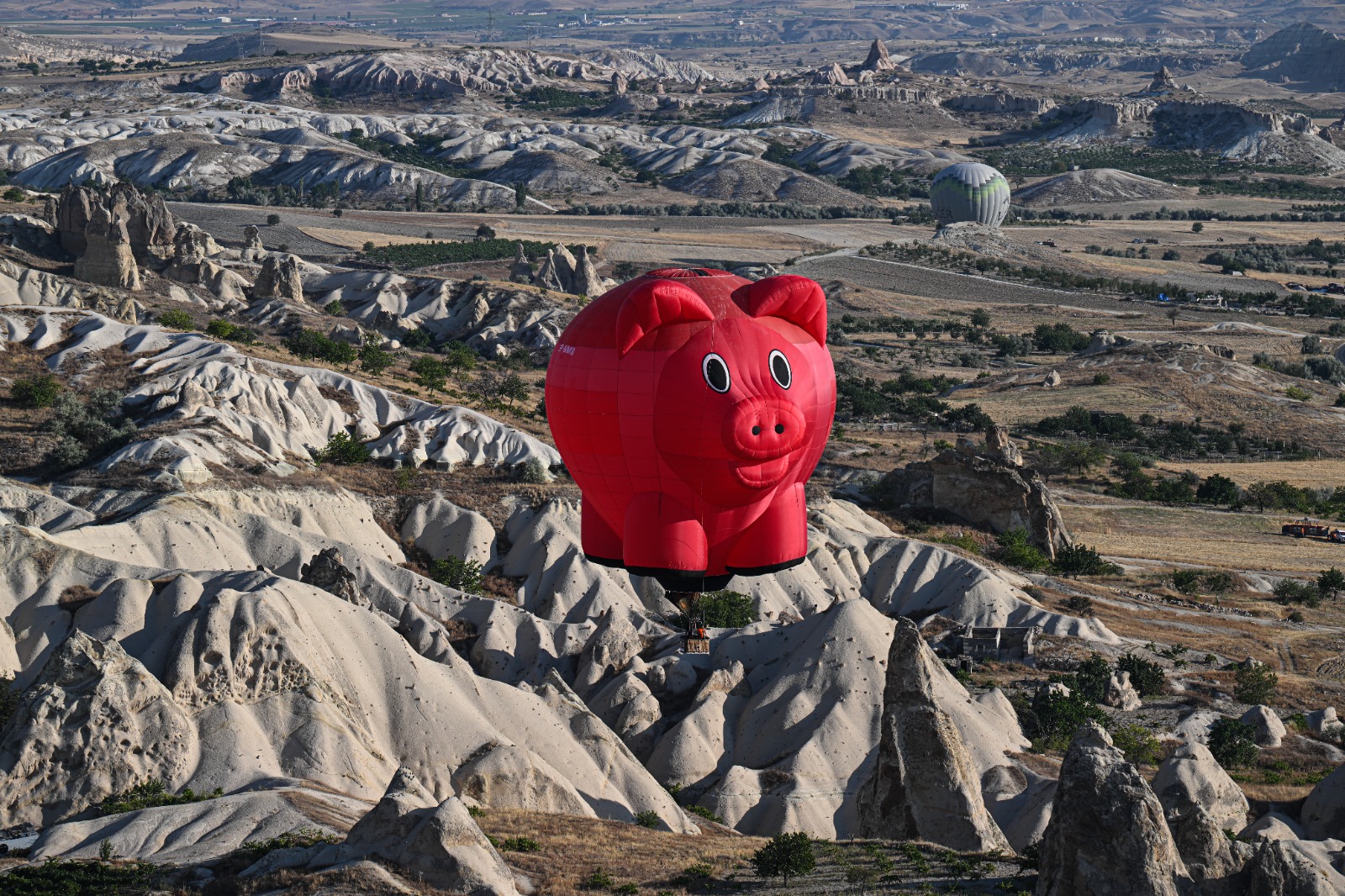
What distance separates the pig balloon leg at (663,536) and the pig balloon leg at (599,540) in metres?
2.12

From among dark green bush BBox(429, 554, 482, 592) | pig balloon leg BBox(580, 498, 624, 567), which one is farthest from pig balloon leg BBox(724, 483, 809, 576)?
dark green bush BBox(429, 554, 482, 592)

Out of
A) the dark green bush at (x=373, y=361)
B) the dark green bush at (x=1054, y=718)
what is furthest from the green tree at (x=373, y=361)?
the dark green bush at (x=1054, y=718)

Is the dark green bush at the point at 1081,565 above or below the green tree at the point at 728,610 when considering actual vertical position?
below

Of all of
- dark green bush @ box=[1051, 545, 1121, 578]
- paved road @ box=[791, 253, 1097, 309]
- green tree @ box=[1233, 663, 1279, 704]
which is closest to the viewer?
green tree @ box=[1233, 663, 1279, 704]

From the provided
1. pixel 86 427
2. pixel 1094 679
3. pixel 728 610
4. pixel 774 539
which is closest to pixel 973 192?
pixel 728 610

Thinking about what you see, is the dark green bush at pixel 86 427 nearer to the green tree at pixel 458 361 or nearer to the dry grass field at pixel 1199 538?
the green tree at pixel 458 361

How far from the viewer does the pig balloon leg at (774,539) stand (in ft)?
139

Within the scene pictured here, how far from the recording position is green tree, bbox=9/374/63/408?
7362cm

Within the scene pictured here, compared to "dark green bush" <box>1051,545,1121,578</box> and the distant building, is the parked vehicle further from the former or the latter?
the distant building

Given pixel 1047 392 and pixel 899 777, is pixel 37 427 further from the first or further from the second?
pixel 1047 392

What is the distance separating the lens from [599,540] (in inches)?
1731

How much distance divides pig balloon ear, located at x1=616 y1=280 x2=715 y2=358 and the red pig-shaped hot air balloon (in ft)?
0.09

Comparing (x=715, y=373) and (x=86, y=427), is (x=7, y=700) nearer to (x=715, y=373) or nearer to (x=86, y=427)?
(x=715, y=373)

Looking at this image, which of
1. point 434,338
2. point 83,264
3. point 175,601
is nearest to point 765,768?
point 175,601
